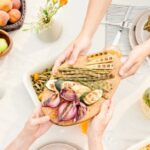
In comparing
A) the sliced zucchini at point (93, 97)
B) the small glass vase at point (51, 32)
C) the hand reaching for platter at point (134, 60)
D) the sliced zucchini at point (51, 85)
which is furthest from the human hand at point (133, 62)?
the small glass vase at point (51, 32)

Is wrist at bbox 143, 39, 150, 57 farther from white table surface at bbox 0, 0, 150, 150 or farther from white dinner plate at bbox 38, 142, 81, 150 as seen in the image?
white dinner plate at bbox 38, 142, 81, 150

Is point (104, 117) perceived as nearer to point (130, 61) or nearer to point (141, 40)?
point (130, 61)

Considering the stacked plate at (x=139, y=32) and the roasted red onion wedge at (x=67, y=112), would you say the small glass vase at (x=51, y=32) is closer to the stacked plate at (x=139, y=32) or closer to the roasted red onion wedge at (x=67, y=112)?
the stacked plate at (x=139, y=32)

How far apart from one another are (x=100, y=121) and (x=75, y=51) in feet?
0.90

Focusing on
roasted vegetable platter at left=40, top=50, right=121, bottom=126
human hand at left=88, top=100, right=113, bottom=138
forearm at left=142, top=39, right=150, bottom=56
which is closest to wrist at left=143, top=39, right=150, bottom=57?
forearm at left=142, top=39, right=150, bottom=56

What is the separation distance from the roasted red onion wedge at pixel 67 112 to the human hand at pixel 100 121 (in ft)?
0.24

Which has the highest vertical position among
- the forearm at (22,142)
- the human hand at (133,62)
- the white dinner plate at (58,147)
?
the human hand at (133,62)

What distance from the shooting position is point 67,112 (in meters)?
1.21

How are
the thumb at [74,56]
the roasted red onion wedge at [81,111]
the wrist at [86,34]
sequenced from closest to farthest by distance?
the roasted red onion wedge at [81,111] < the thumb at [74,56] < the wrist at [86,34]

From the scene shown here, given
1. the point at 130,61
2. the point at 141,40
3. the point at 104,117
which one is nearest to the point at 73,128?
the point at 104,117

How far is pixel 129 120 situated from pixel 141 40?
32cm

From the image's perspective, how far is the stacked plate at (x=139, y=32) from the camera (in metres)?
1.55

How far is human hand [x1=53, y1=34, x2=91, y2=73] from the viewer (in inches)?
53.4

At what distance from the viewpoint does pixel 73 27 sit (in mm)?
1654
